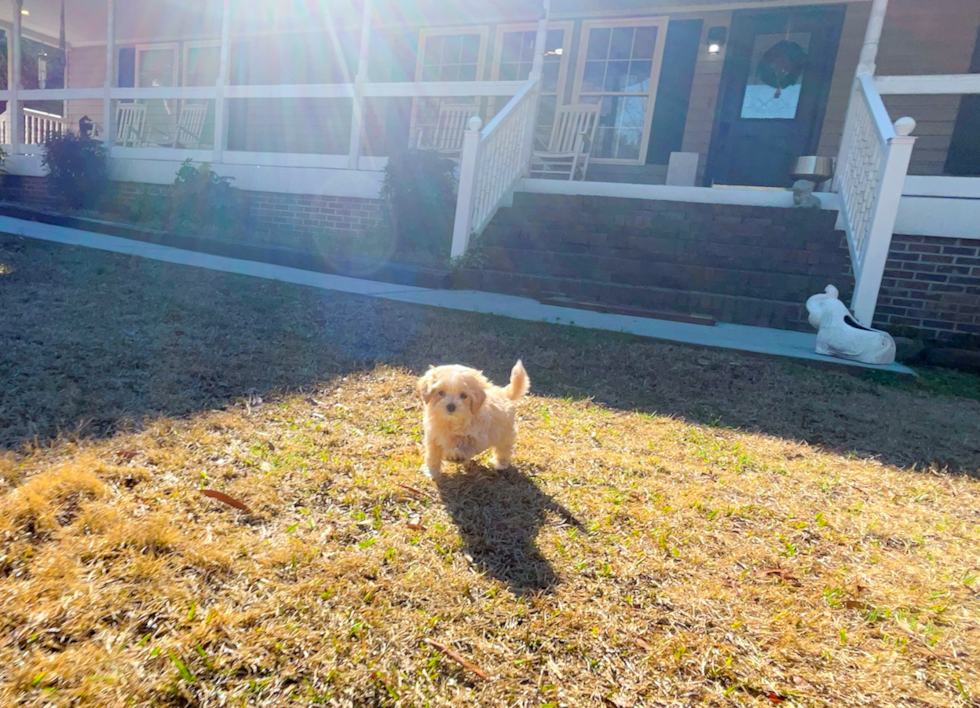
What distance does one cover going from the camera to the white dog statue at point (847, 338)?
4.93 meters

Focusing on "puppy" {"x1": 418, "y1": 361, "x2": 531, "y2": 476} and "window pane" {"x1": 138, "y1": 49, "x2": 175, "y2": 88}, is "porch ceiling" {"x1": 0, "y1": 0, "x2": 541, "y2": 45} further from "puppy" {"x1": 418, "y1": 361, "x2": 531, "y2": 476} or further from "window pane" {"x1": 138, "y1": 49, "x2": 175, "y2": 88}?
"puppy" {"x1": 418, "y1": 361, "x2": 531, "y2": 476}

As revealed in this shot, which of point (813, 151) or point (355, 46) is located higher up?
point (355, 46)

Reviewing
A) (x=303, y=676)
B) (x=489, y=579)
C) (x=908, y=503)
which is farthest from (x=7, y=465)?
(x=908, y=503)

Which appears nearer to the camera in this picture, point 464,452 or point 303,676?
point 303,676

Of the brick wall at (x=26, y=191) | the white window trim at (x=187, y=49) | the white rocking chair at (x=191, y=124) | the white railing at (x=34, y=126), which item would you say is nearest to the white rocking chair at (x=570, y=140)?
the white rocking chair at (x=191, y=124)

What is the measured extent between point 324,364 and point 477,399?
1764 millimetres

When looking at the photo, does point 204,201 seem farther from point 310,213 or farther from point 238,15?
point 238,15

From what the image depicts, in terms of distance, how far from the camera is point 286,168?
9.55 metres

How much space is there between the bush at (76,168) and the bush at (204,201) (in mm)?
2697

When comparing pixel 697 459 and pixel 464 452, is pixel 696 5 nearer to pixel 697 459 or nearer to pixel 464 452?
pixel 697 459

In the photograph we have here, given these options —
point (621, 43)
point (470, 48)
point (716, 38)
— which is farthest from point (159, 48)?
point (716, 38)

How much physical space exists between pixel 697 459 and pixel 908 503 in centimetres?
88

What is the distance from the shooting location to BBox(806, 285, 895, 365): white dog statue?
4.93m

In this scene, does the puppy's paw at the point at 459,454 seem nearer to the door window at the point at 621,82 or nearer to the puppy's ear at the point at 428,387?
the puppy's ear at the point at 428,387
